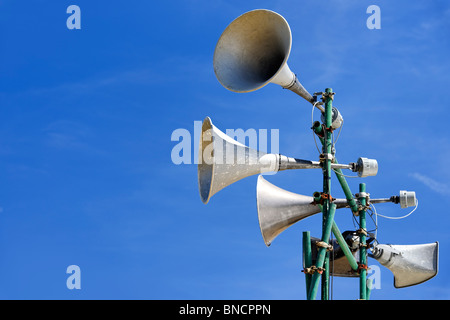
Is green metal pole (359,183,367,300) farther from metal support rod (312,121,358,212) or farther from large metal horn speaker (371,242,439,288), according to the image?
large metal horn speaker (371,242,439,288)

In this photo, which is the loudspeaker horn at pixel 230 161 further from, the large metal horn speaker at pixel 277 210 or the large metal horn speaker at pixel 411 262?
the large metal horn speaker at pixel 411 262

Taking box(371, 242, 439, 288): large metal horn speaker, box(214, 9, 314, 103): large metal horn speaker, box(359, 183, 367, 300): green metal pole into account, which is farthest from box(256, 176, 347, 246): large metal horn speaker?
box(371, 242, 439, 288): large metal horn speaker

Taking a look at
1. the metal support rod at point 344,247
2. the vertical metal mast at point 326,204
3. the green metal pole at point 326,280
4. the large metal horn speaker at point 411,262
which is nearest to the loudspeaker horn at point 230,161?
the vertical metal mast at point 326,204

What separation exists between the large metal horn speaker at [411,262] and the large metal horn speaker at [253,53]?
3.81 meters

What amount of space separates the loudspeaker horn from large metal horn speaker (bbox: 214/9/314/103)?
86 cm

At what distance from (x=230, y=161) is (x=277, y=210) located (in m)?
1.19

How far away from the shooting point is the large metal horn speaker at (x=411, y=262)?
14.3 metres

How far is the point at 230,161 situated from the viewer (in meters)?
11.2

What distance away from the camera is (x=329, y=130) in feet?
38.5

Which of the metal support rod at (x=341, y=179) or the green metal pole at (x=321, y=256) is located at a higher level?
the metal support rod at (x=341, y=179)

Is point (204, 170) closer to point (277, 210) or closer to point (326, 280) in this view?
point (277, 210)

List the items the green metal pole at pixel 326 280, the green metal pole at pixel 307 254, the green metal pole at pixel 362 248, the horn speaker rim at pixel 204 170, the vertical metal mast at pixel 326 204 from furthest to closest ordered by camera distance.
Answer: the green metal pole at pixel 362 248, the horn speaker rim at pixel 204 170, the green metal pole at pixel 326 280, the green metal pole at pixel 307 254, the vertical metal mast at pixel 326 204
